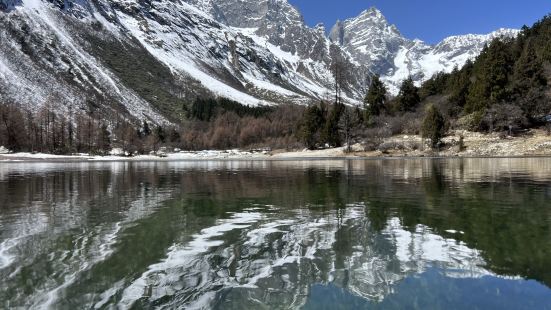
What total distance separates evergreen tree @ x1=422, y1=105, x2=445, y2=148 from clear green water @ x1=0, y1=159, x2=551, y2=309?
6509 centimetres

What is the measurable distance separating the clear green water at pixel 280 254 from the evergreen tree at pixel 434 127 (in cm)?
6509

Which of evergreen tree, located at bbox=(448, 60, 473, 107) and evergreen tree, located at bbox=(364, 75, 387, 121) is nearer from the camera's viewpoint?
evergreen tree, located at bbox=(448, 60, 473, 107)

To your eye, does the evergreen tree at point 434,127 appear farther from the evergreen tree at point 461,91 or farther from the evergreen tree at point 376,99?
the evergreen tree at point 376,99

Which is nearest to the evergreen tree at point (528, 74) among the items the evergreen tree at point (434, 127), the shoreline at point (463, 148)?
the shoreline at point (463, 148)

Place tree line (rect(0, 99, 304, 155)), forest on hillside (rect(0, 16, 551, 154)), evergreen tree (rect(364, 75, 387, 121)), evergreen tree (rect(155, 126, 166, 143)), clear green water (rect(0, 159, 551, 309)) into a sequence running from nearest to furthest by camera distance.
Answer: clear green water (rect(0, 159, 551, 309))
forest on hillside (rect(0, 16, 551, 154))
evergreen tree (rect(364, 75, 387, 121))
tree line (rect(0, 99, 304, 155))
evergreen tree (rect(155, 126, 166, 143))

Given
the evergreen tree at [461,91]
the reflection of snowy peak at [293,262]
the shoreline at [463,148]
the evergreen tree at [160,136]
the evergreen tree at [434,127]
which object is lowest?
the reflection of snowy peak at [293,262]

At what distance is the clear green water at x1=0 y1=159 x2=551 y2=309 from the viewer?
27.0 feet

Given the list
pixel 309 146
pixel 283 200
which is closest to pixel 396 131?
pixel 309 146

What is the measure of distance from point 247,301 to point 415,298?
10.7 feet

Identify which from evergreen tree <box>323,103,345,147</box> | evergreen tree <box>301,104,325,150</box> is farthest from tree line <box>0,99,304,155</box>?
evergreen tree <box>323,103,345,147</box>

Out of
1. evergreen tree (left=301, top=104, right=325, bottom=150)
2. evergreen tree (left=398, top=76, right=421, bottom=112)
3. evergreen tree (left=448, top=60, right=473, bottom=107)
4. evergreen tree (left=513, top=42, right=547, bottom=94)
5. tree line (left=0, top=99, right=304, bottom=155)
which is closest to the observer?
evergreen tree (left=513, top=42, right=547, bottom=94)

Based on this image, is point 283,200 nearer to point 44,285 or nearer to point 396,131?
point 44,285

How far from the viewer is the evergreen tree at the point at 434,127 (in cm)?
8194

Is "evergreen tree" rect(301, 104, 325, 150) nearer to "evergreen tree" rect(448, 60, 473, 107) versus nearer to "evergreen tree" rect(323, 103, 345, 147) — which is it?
"evergreen tree" rect(323, 103, 345, 147)
